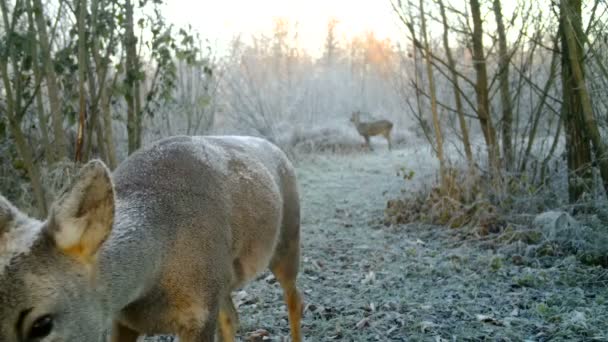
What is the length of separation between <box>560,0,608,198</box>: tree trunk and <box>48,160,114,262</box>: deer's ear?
16.2ft

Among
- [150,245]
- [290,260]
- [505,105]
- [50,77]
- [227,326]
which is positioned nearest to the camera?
[150,245]

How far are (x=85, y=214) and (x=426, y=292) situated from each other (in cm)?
371

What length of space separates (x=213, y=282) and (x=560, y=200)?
4.88 metres

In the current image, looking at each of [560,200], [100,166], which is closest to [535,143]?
[560,200]

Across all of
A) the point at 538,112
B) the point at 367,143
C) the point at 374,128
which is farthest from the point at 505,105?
the point at 374,128

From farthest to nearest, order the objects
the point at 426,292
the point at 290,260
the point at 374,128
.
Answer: the point at 374,128, the point at 426,292, the point at 290,260

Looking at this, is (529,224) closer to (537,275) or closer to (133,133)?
(537,275)

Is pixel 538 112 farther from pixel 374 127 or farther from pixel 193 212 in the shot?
pixel 374 127

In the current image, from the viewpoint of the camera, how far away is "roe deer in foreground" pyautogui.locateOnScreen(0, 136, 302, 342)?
6.70ft

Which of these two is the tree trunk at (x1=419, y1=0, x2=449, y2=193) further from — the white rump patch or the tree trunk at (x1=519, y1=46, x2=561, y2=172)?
the white rump patch

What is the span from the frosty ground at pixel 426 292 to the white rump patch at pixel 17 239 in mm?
2521

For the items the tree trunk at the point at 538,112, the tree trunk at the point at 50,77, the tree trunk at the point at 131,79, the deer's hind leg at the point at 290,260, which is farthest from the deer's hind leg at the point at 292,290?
the tree trunk at the point at 538,112

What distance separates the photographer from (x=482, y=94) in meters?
7.34

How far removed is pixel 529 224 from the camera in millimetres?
6387
